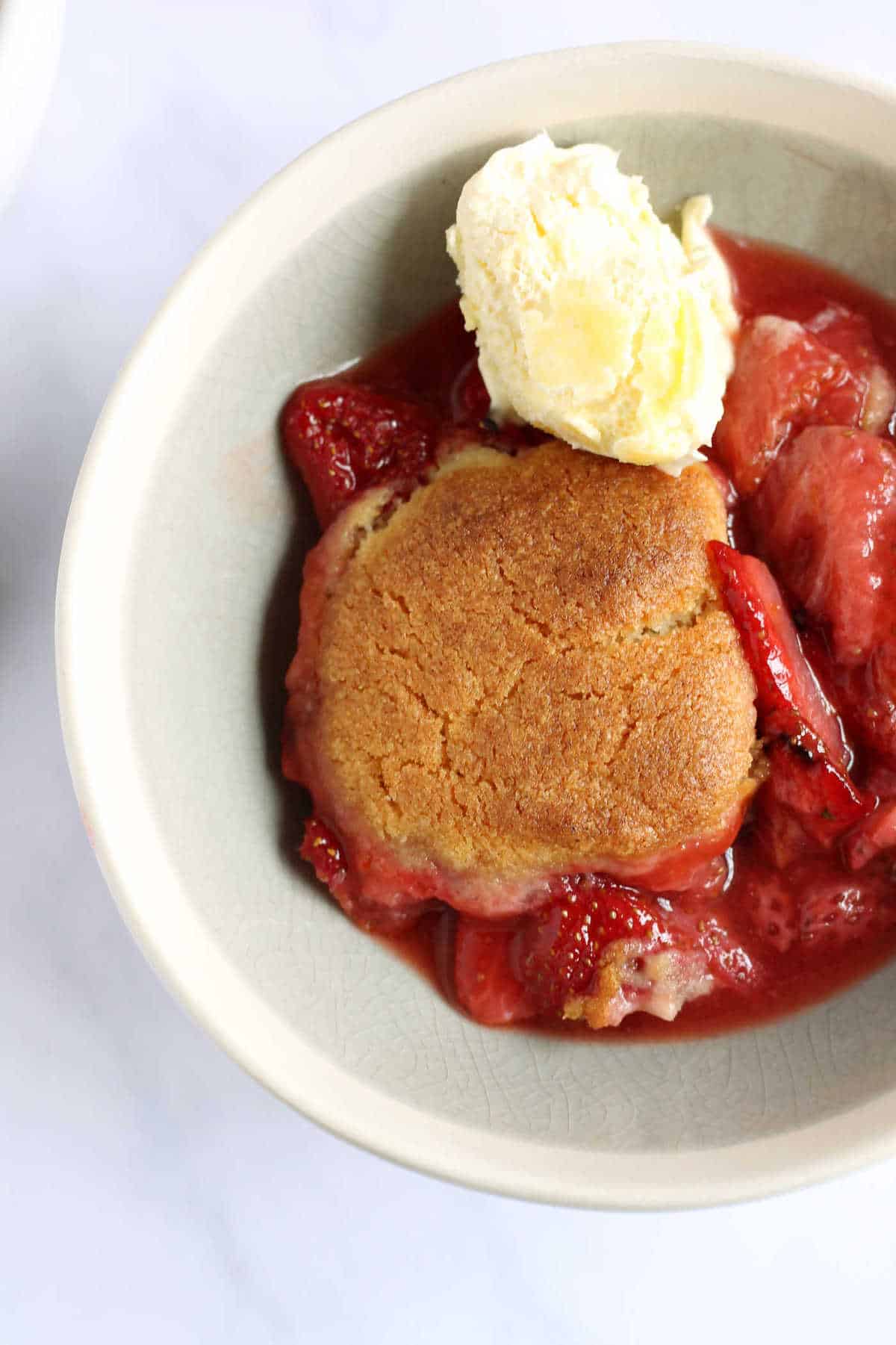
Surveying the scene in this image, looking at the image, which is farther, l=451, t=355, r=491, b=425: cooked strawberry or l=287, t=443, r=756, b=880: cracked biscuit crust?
l=451, t=355, r=491, b=425: cooked strawberry

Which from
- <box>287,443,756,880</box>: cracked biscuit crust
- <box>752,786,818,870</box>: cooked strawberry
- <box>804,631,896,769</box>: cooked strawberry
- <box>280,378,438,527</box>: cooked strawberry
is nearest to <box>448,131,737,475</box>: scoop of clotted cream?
<box>287,443,756,880</box>: cracked biscuit crust

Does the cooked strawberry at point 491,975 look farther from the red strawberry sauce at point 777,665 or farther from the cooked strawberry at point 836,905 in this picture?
the cooked strawberry at point 836,905

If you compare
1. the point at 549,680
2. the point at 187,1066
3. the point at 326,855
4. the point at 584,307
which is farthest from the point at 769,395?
the point at 187,1066

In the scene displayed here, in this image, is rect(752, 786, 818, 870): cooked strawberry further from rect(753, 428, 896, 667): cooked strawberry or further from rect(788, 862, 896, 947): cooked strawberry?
rect(753, 428, 896, 667): cooked strawberry

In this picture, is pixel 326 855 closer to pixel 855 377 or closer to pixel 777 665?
pixel 777 665

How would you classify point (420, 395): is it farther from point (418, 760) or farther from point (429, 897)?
point (429, 897)

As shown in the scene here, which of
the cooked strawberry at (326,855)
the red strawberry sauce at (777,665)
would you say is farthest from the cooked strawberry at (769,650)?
the cooked strawberry at (326,855)
